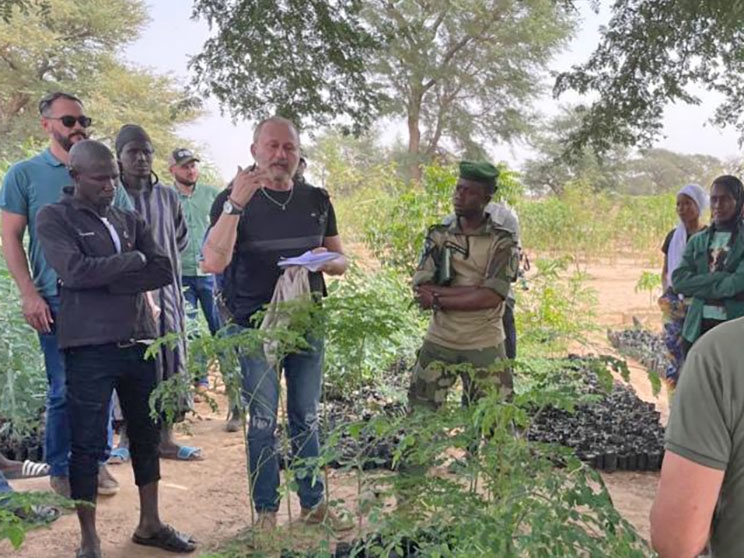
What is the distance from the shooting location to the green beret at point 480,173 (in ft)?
10.1

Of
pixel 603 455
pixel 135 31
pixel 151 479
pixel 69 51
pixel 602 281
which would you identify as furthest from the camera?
pixel 135 31

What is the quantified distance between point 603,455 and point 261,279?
96.1 inches

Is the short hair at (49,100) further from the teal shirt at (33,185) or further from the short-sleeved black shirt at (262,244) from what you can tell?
the short-sleeved black shirt at (262,244)

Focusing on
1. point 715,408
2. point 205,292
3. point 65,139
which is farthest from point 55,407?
point 715,408

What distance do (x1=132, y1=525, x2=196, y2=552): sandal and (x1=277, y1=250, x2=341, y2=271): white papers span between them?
1.20 meters

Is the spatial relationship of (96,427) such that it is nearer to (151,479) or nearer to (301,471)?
(151,479)

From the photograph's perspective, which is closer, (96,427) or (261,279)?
(96,427)

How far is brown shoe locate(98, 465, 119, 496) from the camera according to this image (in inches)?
136

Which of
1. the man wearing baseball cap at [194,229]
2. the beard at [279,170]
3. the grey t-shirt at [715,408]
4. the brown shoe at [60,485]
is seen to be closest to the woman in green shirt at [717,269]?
the beard at [279,170]

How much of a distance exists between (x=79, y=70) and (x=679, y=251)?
15.2m

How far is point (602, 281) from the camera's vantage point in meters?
14.3

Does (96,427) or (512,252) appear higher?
(512,252)

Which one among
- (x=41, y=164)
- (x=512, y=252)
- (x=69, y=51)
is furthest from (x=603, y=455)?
(x=69, y=51)

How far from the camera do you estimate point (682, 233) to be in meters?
4.39
